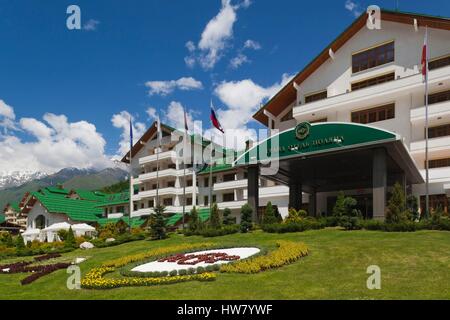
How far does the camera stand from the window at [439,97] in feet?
122

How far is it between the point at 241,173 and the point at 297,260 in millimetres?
39348

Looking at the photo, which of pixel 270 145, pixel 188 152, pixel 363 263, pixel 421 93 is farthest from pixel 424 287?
pixel 188 152

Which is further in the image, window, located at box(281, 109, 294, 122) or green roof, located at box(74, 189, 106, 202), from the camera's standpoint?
green roof, located at box(74, 189, 106, 202)

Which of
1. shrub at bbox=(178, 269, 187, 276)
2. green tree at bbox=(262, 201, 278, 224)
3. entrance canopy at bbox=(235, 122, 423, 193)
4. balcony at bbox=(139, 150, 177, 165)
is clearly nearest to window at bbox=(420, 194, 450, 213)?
entrance canopy at bbox=(235, 122, 423, 193)

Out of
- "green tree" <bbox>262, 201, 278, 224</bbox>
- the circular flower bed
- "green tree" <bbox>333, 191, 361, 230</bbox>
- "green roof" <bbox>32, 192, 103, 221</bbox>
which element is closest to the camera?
the circular flower bed

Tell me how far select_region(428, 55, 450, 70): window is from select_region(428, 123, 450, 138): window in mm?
5452

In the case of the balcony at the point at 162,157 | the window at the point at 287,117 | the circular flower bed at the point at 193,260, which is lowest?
the circular flower bed at the point at 193,260

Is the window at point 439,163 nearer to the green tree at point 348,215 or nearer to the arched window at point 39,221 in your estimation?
the green tree at point 348,215

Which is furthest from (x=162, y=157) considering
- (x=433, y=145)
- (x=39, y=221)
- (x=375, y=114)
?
(x=433, y=145)

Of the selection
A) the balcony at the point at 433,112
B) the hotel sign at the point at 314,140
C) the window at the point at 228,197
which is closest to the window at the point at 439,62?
the balcony at the point at 433,112

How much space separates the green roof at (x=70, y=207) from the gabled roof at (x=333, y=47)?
123ft

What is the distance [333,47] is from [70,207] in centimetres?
4997

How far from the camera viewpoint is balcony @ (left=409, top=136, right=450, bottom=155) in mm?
35884

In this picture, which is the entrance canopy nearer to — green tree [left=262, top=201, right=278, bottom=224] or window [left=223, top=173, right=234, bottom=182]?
green tree [left=262, top=201, right=278, bottom=224]
